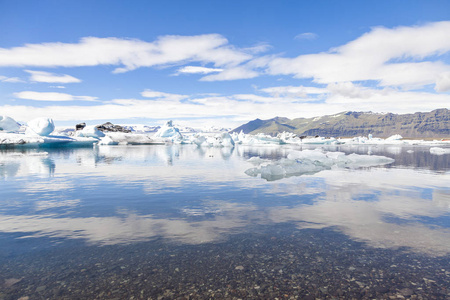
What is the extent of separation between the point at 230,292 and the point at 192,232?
3.08 meters

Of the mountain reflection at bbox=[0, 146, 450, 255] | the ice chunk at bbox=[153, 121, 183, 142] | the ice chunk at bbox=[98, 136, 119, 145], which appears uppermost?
the ice chunk at bbox=[153, 121, 183, 142]

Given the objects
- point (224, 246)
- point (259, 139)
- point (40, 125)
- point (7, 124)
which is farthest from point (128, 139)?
point (224, 246)

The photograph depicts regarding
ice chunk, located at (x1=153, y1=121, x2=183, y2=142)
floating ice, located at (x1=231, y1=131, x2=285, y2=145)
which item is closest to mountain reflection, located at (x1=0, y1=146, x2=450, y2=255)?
ice chunk, located at (x1=153, y1=121, x2=183, y2=142)

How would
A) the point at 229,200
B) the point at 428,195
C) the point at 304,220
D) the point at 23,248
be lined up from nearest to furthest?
1. the point at 23,248
2. the point at 304,220
3. the point at 229,200
4. the point at 428,195

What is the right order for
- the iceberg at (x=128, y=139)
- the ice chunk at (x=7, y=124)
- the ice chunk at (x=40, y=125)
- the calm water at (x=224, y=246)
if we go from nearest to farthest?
the calm water at (x=224, y=246), the ice chunk at (x=40, y=125), the ice chunk at (x=7, y=124), the iceberg at (x=128, y=139)

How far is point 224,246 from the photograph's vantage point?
21.2 ft

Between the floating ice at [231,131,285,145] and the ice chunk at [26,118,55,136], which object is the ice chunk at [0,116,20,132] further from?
the floating ice at [231,131,285,145]

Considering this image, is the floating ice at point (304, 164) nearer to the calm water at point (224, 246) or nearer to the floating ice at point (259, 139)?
the calm water at point (224, 246)

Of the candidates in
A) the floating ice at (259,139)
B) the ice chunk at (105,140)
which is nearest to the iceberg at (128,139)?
the ice chunk at (105,140)

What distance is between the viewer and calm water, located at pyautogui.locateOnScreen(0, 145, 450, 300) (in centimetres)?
469

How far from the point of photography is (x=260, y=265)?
5.51 m

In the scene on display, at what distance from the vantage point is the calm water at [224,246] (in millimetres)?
4688

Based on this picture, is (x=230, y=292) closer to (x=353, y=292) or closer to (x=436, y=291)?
(x=353, y=292)

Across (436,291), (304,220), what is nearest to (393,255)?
(436,291)
